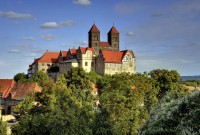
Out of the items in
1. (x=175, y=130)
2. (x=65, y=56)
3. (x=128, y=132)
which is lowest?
(x=128, y=132)

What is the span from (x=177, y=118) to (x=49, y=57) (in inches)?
3953

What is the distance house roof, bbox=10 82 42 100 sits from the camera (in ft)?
196

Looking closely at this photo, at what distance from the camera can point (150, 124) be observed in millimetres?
15430

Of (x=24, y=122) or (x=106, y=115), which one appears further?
(x=24, y=122)

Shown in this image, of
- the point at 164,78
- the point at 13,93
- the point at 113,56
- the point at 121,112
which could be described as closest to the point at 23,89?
the point at 13,93

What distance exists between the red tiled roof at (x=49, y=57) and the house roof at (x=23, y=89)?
160ft

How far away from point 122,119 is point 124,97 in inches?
113

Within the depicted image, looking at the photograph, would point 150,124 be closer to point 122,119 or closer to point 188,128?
point 188,128

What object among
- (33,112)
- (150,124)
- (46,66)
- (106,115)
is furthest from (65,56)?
(150,124)

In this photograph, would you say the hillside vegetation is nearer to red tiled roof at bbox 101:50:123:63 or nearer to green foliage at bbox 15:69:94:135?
green foliage at bbox 15:69:94:135

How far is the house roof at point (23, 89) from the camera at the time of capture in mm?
59737

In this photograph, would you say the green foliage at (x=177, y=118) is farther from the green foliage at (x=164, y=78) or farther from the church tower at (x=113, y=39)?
the church tower at (x=113, y=39)

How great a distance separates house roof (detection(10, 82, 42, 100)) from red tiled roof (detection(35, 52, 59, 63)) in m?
48.6

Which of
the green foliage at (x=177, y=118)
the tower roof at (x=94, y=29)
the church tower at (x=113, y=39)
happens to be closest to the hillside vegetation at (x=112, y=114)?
the green foliage at (x=177, y=118)
